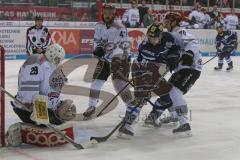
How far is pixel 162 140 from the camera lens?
16.4 ft

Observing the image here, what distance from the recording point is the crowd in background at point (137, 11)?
570 inches

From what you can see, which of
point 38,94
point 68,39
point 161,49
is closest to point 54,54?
point 38,94

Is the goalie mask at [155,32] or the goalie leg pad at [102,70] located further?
the goalie leg pad at [102,70]

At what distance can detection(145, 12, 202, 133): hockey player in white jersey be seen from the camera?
5102mm

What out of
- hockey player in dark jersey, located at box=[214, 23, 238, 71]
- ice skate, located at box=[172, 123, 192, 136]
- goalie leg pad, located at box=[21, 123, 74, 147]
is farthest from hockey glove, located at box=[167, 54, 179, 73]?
hockey player in dark jersey, located at box=[214, 23, 238, 71]

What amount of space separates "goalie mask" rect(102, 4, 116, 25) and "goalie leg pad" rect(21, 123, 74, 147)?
1.75 metres

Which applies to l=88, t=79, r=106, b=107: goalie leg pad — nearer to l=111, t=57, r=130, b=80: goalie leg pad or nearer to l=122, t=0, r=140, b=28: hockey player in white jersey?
l=111, t=57, r=130, b=80: goalie leg pad

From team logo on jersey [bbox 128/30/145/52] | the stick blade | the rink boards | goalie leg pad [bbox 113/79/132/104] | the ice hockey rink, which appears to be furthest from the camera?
team logo on jersey [bbox 128/30/145/52]

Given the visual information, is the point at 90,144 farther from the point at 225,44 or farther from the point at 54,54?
the point at 225,44

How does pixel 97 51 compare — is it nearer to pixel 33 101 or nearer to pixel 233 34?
pixel 33 101

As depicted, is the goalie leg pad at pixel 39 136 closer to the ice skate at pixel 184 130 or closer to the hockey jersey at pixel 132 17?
the ice skate at pixel 184 130

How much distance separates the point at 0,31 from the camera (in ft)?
41.9

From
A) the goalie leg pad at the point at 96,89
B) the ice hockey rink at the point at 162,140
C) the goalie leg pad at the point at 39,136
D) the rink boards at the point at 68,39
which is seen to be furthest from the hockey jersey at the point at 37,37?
the goalie leg pad at the point at 39,136

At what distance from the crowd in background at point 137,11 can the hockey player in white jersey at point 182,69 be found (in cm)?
765
